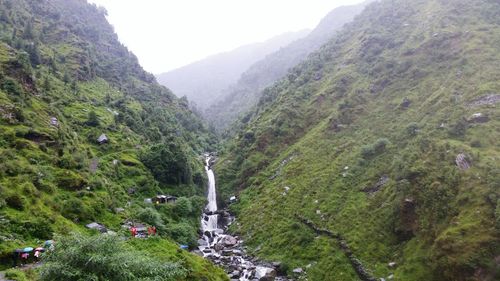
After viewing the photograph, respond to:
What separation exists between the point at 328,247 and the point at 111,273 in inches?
2009

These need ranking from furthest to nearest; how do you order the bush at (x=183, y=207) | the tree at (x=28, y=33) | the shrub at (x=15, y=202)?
1. the tree at (x=28, y=33)
2. the bush at (x=183, y=207)
3. the shrub at (x=15, y=202)

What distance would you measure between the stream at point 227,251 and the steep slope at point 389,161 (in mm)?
3227

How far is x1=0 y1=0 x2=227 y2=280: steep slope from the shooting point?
51.9 metres

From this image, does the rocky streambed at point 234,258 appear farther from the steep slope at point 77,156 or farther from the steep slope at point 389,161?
the steep slope at point 77,156

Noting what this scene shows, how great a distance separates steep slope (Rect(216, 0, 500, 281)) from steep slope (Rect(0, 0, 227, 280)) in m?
19.5

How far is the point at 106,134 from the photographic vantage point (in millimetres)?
104125

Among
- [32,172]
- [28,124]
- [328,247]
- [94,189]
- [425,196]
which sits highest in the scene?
[28,124]

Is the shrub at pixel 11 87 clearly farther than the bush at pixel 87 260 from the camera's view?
Yes

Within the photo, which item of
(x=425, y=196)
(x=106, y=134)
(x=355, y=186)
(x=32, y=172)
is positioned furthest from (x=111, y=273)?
(x=106, y=134)

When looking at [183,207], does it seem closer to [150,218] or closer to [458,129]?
[150,218]

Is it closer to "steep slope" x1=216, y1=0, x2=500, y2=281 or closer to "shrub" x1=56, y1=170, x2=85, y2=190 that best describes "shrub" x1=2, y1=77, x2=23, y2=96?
"shrub" x1=56, y1=170, x2=85, y2=190

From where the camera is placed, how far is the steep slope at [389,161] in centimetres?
6144

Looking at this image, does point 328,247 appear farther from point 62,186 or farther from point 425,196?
point 62,186

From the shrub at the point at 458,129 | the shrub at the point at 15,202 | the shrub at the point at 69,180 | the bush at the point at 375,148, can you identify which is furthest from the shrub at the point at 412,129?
the shrub at the point at 15,202
